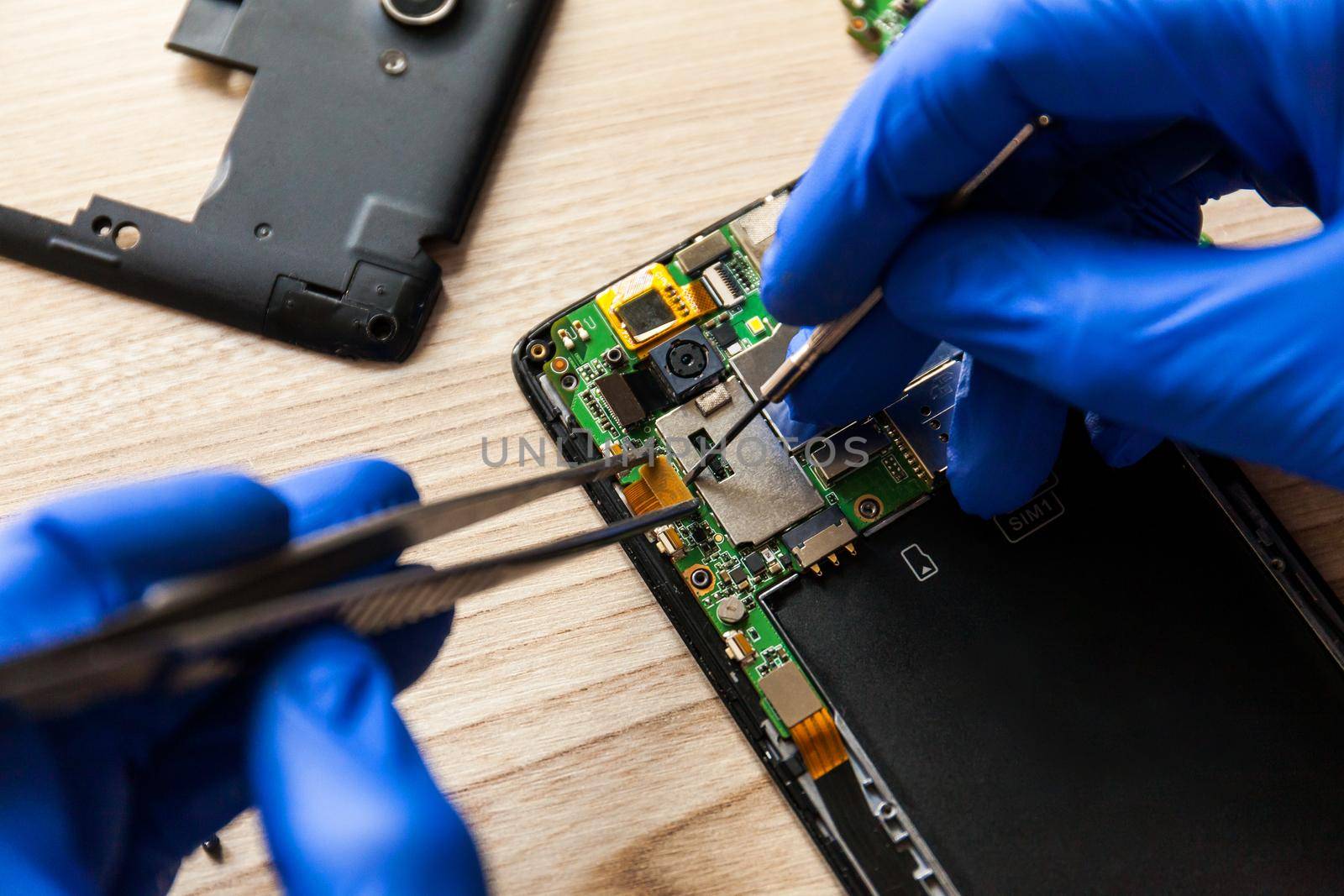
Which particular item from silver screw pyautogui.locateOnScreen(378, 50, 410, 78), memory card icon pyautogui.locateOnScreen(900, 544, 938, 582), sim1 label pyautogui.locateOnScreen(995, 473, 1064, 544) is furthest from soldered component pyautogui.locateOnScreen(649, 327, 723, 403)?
silver screw pyautogui.locateOnScreen(378, 50, 410, 78)

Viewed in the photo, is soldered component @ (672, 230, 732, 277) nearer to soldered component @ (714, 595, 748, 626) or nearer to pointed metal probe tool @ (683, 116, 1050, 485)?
pointed metal probe tool @ (683, 116, 1050, 485)

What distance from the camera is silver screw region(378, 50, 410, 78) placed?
2793 millimetres

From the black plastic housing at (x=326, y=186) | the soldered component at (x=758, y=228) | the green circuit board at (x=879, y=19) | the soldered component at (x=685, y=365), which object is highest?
the black plastic housing at (x=326, y=186)

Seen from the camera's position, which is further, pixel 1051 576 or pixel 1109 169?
pixel 1051 576

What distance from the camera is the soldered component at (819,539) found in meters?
2.40

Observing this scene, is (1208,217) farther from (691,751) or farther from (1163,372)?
(691,751)

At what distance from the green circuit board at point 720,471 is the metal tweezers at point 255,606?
29.1 inches

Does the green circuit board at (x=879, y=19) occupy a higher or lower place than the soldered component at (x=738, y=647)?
higher

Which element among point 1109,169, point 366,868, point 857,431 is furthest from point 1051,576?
point 366,868

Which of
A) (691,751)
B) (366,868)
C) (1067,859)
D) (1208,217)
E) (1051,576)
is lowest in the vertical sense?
(1067,859)

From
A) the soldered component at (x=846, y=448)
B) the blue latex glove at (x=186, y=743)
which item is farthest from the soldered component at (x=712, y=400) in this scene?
the blue latex glove at (x=186, y=743)

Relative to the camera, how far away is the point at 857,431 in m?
2.50

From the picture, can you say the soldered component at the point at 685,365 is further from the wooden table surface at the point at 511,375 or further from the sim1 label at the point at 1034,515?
the sim1 label at the point at 1034,515

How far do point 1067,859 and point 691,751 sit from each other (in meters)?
0.91
